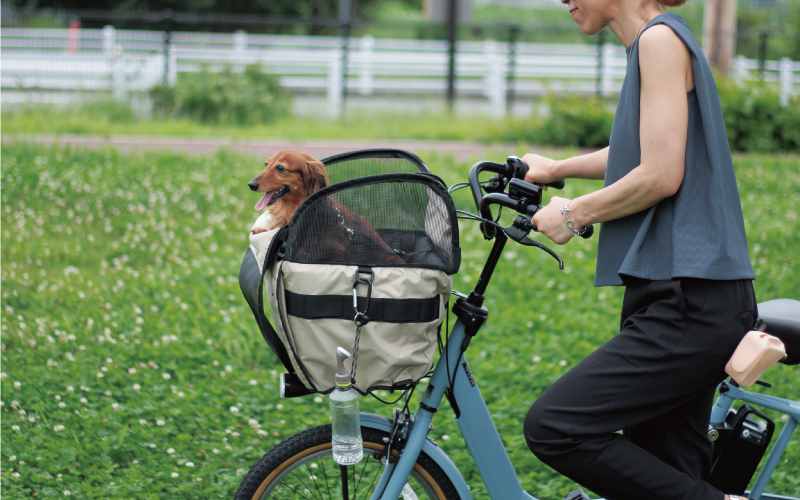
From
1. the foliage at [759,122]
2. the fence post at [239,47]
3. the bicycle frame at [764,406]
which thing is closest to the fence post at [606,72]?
the foliage at [759,122]

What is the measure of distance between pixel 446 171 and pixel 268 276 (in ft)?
24.3

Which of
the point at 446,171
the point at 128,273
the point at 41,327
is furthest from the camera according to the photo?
the point at 446,171

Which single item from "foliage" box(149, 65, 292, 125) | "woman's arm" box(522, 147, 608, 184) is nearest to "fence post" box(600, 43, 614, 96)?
"foliage" box(149, 65, 292, 125)

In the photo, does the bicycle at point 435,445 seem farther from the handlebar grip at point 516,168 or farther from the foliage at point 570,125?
the foliage at point 570,125

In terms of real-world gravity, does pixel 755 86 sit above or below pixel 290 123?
above

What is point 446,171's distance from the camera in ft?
30.8

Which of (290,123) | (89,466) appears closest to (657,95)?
(89,466)

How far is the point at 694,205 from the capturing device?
2000 mm

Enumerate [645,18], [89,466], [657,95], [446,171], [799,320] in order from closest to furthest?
[657,95] → [645,18] → [799,320] → [89,466] → [446,171]

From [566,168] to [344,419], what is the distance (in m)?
1.09

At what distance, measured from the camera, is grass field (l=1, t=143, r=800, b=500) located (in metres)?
3.60

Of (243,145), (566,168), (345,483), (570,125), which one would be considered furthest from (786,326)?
A: (570,125)

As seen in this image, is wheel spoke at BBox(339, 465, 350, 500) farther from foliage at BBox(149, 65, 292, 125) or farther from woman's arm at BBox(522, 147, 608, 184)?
foliage at BBox(149, 65, 292, 125)

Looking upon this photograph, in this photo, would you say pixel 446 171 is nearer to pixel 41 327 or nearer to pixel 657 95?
pixel 41 327
